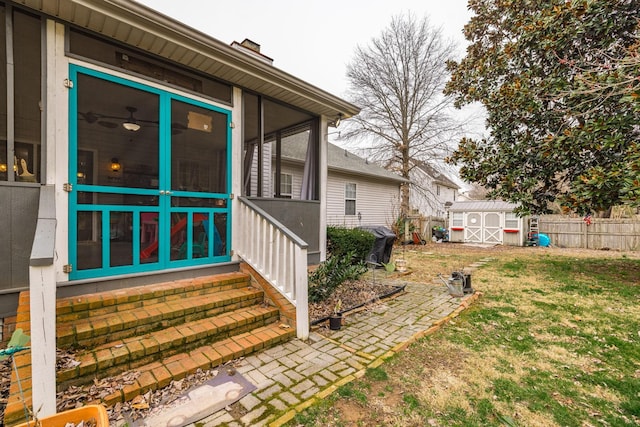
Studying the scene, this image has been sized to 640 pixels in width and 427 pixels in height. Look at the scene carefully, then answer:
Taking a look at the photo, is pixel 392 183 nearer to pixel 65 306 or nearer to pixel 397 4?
pixel 397 4

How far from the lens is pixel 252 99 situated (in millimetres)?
4434

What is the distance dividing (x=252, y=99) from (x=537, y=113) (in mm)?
6230

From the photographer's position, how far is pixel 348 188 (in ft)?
39.1

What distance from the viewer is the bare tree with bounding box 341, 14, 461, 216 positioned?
575 inches

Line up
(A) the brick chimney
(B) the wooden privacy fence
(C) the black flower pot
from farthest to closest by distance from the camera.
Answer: (B) the wooden privacy fence, (A) the brick chimney, (C) the black flower pot

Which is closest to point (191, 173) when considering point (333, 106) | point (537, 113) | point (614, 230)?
point (333, 106)

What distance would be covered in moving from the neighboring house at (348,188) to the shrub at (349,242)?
9.04ft

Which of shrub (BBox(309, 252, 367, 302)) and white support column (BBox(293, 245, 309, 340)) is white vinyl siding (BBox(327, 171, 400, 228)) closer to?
shrub (BBox(309, 252, 367, 302))

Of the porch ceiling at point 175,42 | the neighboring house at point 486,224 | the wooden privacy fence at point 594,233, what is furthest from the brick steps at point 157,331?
the wooden privacy fence at point 594,233

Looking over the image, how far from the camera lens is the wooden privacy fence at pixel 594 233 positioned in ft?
38.1

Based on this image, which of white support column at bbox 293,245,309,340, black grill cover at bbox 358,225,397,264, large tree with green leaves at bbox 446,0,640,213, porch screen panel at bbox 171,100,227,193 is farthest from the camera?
black grill cover at bbox 358,225,397,264

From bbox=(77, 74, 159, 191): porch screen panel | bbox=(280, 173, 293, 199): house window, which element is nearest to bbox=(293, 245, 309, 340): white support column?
bbox=(77, 74, 159, 191): porch screen panel

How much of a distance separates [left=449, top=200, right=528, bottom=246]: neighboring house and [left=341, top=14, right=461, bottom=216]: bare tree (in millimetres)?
3028

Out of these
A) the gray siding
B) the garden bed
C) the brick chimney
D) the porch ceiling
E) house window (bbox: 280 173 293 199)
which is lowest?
the garden bed
